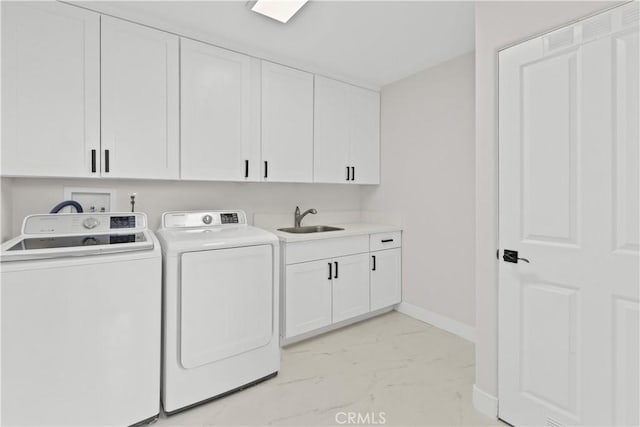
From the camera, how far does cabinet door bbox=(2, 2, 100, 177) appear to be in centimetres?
173

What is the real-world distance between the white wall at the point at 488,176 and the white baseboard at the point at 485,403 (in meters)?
0.02

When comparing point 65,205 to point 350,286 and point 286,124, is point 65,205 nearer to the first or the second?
point 286,124

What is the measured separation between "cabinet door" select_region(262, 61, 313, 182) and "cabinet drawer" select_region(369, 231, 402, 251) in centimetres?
85

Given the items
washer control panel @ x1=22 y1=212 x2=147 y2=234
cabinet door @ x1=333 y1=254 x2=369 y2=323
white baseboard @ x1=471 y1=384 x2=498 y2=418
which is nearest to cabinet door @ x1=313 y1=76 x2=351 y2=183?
cabinet door @ x1=333 y1=254 x2=369 y2=323

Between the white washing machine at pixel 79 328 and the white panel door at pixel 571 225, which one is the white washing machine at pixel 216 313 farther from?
the white panel door at pixel 571 225

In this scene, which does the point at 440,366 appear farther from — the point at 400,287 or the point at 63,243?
the point at 63,243

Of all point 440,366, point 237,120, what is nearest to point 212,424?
point 440,366

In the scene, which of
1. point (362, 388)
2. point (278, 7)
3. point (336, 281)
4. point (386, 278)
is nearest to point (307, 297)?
point (336, 281)

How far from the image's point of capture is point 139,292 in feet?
5.20

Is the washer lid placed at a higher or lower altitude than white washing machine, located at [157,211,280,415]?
higher

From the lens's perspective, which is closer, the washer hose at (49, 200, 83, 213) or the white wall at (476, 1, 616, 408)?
the white wall at (476, 1, 616, 408)

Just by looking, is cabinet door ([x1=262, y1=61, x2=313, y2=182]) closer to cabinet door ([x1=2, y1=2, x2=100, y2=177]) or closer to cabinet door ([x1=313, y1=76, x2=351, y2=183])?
cabinet door ([x1=313, y1=76, x2=351, y2=183])

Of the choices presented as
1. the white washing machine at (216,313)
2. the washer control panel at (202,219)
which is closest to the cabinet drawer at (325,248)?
the white washing machine at (216,313)

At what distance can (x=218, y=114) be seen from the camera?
2.38 metres
